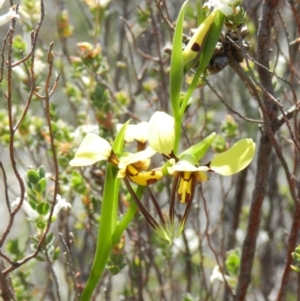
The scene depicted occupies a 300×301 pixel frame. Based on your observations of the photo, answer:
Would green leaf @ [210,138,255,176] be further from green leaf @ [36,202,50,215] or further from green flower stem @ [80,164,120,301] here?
green leaf @ [36,202,50,215]

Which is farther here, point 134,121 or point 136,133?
point 134,121

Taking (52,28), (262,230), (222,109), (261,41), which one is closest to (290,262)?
(261,41)

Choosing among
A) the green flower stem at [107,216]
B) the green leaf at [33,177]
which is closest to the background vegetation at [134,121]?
the green leaf at [33,177]

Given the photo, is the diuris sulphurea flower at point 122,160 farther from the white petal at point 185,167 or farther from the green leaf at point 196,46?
the green leaf at point 196,46

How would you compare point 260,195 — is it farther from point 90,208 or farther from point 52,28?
point 52,28

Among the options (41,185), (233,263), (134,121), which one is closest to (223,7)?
(41,185)

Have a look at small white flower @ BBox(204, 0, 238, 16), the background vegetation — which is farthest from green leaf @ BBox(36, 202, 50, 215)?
small white flower @ BBox(204, 0, 238, 16)

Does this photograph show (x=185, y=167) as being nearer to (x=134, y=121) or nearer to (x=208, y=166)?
(x=208, y=166)
